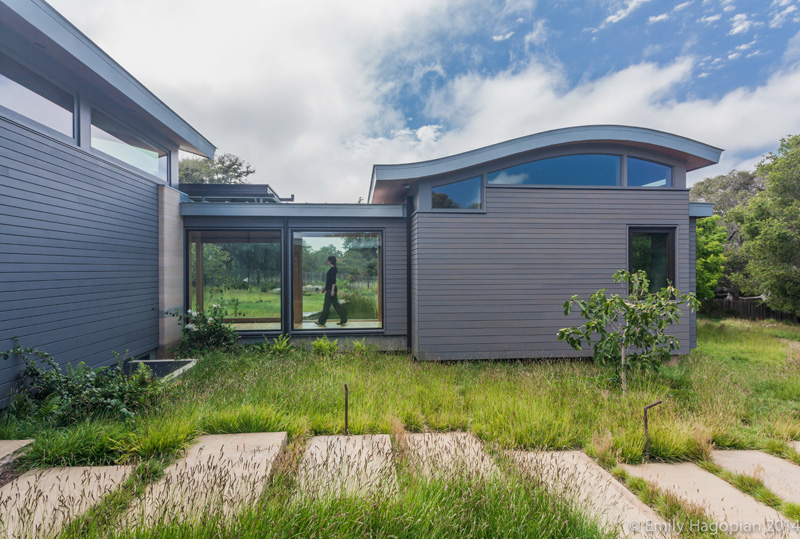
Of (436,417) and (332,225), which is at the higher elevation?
(332,225)

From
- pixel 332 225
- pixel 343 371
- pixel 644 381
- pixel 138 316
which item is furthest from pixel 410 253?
pixel 138 316

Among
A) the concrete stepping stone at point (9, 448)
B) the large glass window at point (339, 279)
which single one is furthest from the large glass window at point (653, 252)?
the concrete stepping stone at point (9, 448)

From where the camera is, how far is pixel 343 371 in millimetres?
5117

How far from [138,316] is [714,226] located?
61.6 ft

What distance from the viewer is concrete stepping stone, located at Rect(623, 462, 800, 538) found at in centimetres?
209

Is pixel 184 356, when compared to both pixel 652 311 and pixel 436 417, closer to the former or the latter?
pixel 436 417

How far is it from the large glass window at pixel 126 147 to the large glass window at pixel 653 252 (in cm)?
893

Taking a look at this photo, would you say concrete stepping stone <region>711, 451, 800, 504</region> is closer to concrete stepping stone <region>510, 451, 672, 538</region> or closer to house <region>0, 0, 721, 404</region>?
concrete stepping stone <region>510, 451, 672, 538</region>

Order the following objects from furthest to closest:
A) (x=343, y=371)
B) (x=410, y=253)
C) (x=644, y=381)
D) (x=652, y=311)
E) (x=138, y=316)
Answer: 1. (x=410, y=253)
2. (x=138, y=316)
3. (x=343, y=371)
4. (x=644, y=381)
5. (x=652, y=311)

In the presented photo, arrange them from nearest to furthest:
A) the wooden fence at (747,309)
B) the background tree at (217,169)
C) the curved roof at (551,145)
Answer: the curved roof at (551,145), the wooden fence at (747,309), the background tree at (217,169)

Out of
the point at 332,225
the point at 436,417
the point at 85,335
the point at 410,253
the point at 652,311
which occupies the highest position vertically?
the point at 332,225

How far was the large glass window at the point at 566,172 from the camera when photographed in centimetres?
655

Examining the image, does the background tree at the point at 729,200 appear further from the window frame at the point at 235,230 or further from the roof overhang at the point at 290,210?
the window frame at the point at 235,230

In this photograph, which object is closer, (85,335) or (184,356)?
(85,335)
